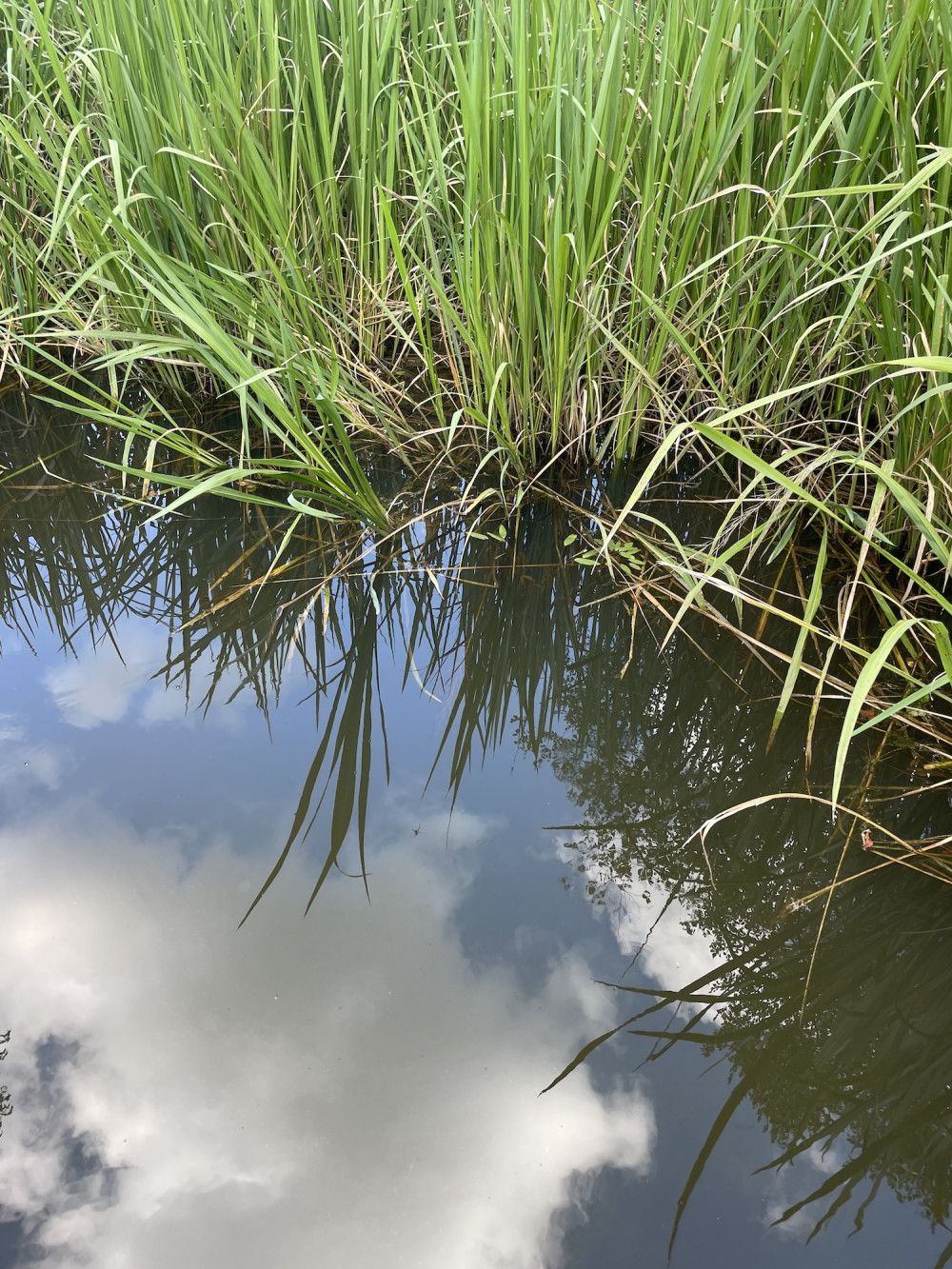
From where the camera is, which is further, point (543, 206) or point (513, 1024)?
point (543, 206)

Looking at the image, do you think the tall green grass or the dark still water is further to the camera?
the tall green grass

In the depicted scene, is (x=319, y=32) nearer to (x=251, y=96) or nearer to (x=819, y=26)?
(x=251, y=96)

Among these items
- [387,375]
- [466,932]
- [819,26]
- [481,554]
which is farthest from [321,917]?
[819,26]

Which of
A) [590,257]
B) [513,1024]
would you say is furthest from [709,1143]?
[590,257]

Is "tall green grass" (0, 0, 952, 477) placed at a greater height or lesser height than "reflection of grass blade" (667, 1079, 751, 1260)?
greater

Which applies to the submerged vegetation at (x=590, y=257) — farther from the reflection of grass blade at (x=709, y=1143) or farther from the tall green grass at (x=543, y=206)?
the reflection of grass blade at (x=709, y=1143)

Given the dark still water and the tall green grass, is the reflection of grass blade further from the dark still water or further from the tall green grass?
the tall green grass

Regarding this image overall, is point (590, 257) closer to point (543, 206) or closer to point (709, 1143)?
point (543, 206)

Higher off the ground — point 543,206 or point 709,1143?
point 543,206

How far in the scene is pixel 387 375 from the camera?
5.85 feet

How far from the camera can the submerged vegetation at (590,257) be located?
1146 mm

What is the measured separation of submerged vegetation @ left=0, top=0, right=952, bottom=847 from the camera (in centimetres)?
115

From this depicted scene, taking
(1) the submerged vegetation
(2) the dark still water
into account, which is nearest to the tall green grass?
(1) the submerged vegetation

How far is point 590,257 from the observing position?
131 cm
